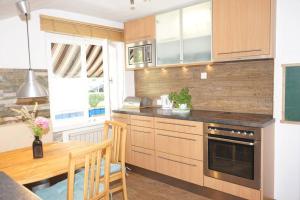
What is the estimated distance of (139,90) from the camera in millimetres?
4316

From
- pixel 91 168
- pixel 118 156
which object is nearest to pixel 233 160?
pixel 118 156

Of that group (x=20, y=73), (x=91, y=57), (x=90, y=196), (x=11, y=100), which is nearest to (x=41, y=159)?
(x=90, y=196)

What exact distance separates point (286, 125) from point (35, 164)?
8.29ft

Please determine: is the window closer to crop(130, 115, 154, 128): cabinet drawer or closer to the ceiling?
the ceiling

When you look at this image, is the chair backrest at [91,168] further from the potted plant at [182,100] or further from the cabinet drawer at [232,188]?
the potted plant at [182,100]

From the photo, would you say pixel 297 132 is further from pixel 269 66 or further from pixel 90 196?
pixel 90 196

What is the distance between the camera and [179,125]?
2969 millimetres

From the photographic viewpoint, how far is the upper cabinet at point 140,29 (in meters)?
3.59

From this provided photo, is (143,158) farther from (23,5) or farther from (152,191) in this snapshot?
(23,5)

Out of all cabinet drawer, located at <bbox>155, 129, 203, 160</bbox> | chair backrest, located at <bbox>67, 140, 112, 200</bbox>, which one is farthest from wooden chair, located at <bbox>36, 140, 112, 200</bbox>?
cabinet drawer, located at <bbox>155, 129, 203, 160</bbox>

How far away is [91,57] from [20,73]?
1187 millimetres

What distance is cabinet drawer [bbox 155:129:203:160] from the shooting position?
2812 mm

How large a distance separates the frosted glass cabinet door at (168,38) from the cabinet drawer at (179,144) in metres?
1.06

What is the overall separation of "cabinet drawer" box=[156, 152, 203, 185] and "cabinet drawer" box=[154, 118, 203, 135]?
363 millimetres
